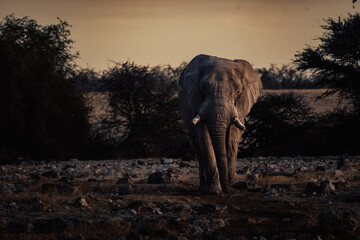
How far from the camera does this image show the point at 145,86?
25.2m

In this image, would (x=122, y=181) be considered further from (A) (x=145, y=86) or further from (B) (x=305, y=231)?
(A) (x=145, y=86)

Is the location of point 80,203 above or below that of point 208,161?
below

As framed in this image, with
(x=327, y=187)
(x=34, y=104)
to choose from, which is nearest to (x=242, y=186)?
(x=327, y=187)

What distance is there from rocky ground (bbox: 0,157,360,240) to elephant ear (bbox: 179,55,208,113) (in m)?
1.66

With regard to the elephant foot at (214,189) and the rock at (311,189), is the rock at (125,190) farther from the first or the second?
the rock at (311,189)

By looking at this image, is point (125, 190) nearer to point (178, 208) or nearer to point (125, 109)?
point (178, 208)

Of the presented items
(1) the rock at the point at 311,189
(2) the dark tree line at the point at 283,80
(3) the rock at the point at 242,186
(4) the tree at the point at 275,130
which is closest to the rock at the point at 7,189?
(3) the rock at the point at 242,186

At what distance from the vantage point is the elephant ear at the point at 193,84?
11.2 meters

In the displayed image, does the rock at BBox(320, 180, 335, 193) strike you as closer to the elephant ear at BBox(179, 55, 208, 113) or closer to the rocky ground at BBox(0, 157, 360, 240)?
the rocky ground at BBox(0, 157, 360, 240)

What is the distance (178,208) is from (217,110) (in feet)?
7.29

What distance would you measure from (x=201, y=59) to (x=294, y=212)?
409 centimetres

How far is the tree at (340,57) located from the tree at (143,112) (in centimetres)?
587

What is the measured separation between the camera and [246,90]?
11.7 m

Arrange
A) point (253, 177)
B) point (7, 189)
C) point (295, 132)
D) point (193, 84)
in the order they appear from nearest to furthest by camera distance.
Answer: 1. point (193, 84)
2. point (7, 189)
3. point (253, 177)
4. point (295, 132)
